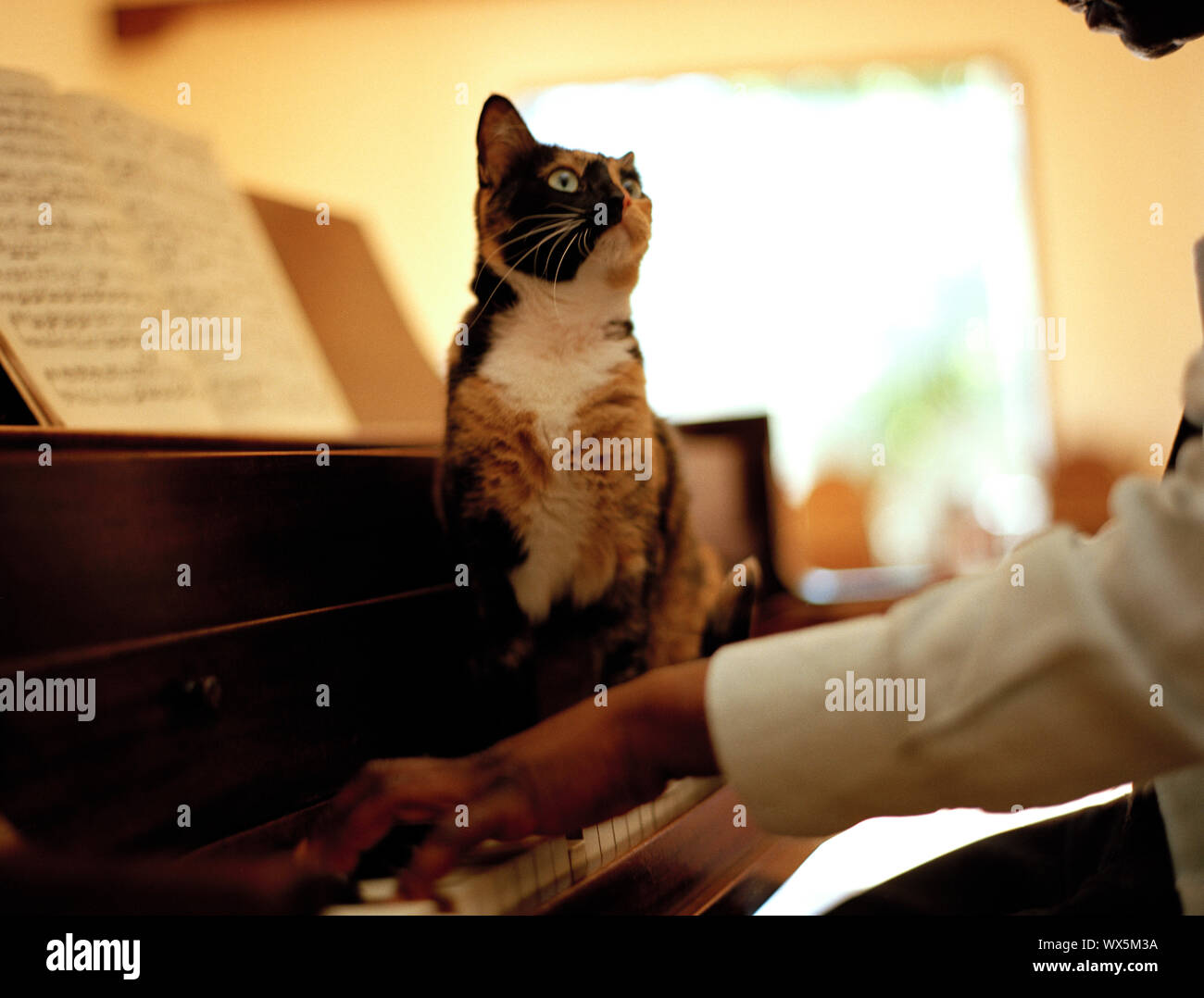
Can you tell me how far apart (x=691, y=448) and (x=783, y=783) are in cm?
113

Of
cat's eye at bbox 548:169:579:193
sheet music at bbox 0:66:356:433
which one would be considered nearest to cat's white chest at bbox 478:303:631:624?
cat's eye at bbox 548:169:579:193

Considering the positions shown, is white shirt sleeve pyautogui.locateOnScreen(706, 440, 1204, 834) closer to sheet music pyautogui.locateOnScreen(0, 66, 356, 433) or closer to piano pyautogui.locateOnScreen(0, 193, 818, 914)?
piano pyautogui.locateOnScreen(0, 193, 818, 914)

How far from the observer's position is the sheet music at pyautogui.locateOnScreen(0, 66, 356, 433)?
961 mm

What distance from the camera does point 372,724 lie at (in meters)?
0.91

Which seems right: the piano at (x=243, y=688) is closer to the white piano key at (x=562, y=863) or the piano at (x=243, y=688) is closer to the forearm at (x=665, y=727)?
the white piano key at (x=562, y=863)

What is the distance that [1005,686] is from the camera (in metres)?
0.57

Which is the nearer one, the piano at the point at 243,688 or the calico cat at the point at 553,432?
the piano at the point at 243,688

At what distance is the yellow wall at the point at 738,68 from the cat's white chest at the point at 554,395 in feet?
9.15

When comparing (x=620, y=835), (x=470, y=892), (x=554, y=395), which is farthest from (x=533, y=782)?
(x=554, y=395)

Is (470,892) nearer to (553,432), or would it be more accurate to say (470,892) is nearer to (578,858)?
(578,858)

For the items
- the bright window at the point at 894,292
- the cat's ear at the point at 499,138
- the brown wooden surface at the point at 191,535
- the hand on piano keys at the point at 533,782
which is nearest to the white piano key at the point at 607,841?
the hand on piano keys at the point at 533,782

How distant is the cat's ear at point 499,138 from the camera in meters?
0.77

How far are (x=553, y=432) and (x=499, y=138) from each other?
247mm

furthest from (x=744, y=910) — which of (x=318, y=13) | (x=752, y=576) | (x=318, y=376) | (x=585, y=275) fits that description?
(x=318, y=13)
